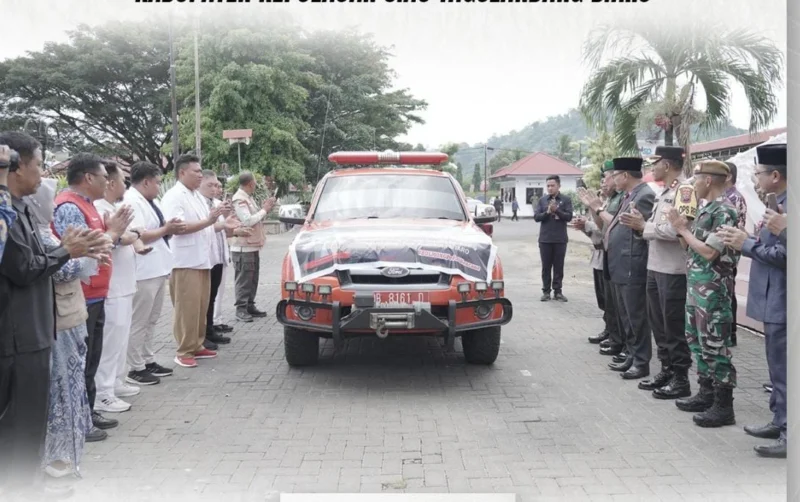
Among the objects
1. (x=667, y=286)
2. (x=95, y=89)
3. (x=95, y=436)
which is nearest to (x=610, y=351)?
(x=667, y=286)

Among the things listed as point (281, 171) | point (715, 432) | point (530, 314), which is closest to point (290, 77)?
point (281, 171)

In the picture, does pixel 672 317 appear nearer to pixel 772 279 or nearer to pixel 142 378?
pixel 772 279

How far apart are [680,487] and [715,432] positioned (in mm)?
1079

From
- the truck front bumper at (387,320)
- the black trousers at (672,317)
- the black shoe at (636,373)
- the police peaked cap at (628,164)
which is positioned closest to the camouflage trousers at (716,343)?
the black trousers at (672,317)

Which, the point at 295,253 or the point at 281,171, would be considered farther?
A: the point at 281,171

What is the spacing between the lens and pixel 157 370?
6047mm

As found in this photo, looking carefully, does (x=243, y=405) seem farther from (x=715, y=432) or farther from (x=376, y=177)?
(x=715, y=432)

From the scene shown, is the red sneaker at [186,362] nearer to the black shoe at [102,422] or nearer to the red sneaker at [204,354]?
the red sneaker at [204,354]

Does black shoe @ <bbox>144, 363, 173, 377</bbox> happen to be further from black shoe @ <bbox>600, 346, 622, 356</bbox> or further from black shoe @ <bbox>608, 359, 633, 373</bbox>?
black shoe @ <bbox>600, 346, 622, 356</bbox>

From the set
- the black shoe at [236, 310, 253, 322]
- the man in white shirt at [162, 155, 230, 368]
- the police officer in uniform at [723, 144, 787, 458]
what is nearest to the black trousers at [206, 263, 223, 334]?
the man in white shirt at [162, 155, 230, 368]

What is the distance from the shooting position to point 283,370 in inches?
246

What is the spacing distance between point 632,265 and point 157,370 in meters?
4.32

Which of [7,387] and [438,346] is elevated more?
[7,387]

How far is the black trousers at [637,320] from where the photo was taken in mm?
5828
